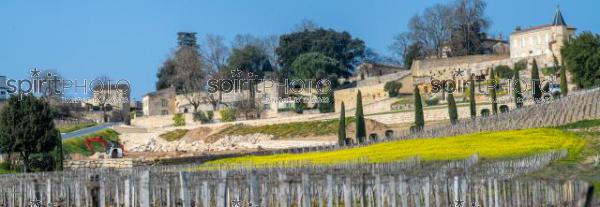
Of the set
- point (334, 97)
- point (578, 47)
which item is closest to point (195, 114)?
point (334, 97)

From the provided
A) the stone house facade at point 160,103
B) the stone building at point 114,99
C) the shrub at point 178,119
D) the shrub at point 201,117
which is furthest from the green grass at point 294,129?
the stone building at point 114,99

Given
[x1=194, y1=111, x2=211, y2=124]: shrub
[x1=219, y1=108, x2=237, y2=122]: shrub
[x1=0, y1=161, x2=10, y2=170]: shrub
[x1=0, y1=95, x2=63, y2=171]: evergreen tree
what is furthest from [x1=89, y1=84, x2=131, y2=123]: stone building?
[x1=0, y1=95, x2=63, y2=171]: evergreen tree

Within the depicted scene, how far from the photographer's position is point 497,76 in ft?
330

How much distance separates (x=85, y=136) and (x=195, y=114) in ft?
71.9

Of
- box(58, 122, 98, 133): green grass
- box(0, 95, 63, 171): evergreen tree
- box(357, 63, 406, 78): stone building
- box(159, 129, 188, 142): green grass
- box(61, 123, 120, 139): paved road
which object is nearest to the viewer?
box(0, 95, 63, 171): evergreen tree

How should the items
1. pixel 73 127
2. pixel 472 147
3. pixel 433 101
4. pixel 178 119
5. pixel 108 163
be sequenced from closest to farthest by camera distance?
pixel 472 147, pixel 108 163, pixel 433 101, pixel 73 127, pixel 178 119

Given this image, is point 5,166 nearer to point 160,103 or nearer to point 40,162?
point 40,162

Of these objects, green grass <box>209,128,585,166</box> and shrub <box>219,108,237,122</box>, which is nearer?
green grass <box>209,128,585,166</box>

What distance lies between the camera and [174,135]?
104875 mm

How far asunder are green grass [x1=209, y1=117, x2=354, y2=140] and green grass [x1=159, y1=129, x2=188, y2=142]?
16.9 feet

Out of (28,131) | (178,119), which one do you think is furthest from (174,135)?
(28,131)

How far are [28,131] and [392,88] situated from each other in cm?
5634

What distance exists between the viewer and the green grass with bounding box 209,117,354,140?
91000mm

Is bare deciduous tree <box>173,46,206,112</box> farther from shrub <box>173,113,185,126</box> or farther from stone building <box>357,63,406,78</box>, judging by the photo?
stone building <box>357,63,406,78</box>
